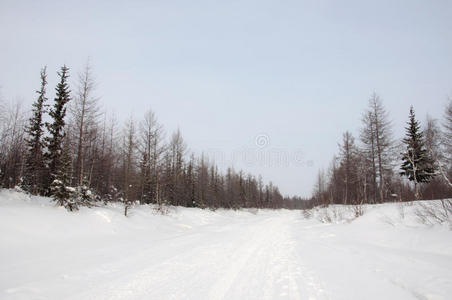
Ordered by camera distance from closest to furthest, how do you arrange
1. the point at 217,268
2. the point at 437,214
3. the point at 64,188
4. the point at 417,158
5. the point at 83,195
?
the point at 217,268 < the point at 437,214 < the point at 64,188 < the point at 83,195 < the point at 417,158

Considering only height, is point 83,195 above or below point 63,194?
below

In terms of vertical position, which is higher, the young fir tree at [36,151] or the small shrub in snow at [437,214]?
the young fir tree at [36,151]

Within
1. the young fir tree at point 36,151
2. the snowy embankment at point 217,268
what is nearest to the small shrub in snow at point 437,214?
the snowy embankment at point 217,268

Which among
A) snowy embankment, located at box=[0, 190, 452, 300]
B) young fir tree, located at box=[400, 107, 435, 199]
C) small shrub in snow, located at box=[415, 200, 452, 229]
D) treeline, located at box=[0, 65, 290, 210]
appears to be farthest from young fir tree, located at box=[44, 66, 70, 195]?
young fir tree, located at box=[400, 107, 435, 199]

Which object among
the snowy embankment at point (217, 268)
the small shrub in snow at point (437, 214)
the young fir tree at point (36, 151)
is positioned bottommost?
the snowy embankment at point (217, 268)

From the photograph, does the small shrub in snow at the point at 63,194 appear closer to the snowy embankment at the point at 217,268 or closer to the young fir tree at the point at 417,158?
the snowy embankment at the point at 217,268

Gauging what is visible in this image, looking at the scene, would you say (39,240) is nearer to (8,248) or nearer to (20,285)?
(8,248)

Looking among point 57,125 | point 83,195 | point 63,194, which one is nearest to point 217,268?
point 63,194

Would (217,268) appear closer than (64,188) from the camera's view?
Yes

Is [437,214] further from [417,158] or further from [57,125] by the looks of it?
[57,125]

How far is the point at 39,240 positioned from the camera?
30.5ft

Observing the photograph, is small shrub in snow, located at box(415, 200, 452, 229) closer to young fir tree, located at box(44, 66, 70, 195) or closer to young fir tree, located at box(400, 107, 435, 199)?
young fir tree, located at box(400, 107, 435, 199)

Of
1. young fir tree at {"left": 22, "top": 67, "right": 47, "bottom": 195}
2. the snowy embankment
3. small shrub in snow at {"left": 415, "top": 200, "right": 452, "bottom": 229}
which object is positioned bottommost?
the snowy embankment

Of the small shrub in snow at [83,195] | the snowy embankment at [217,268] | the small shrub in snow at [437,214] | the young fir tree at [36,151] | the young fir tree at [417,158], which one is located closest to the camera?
the snowy embankment at [217,268]
